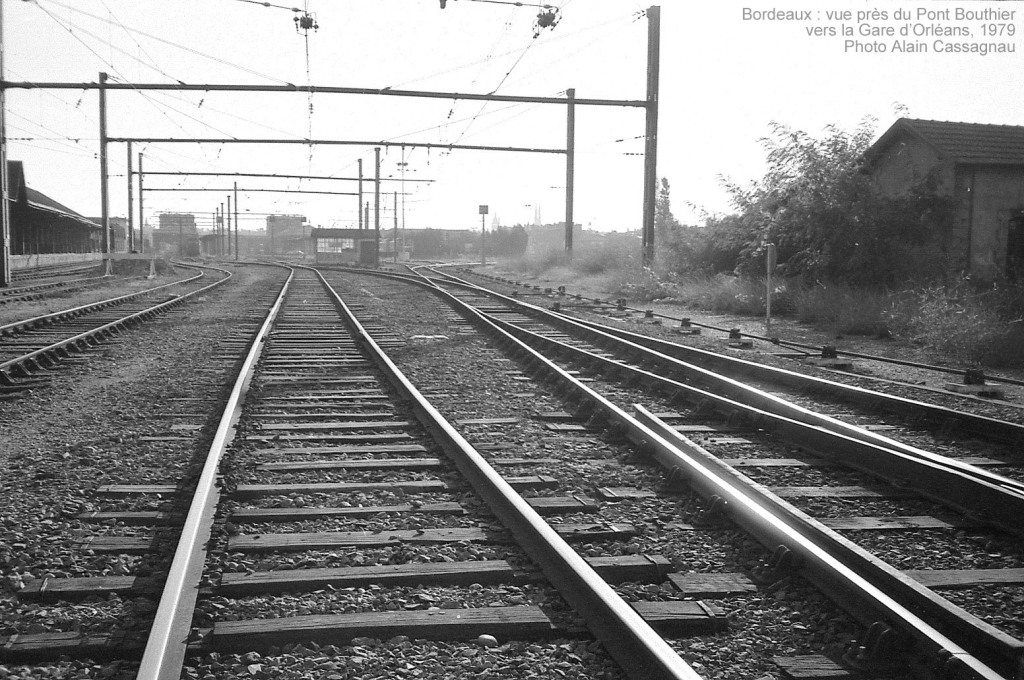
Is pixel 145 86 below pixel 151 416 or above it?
above

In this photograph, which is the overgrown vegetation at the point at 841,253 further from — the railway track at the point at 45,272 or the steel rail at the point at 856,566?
the railway track at the point at 45,272

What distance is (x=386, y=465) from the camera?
633 centimetres

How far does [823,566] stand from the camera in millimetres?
4082

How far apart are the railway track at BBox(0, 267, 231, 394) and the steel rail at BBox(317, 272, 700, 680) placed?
602cm

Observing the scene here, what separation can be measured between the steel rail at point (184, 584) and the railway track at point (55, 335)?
4.85 m

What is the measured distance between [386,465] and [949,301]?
12.5 m

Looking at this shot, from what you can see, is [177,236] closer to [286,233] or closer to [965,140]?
[286,233]

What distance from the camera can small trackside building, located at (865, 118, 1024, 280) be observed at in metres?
20.1

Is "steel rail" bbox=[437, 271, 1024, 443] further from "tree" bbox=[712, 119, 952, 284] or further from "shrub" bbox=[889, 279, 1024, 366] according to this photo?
"tree" bbox=[712, 119, 952, 284]

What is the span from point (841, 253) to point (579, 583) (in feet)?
59.1

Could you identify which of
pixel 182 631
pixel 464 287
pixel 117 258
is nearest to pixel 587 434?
pixel 182 631

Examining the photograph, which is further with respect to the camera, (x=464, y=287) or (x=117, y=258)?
(x=117, y=258)

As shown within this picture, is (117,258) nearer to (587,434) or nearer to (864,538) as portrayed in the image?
(587,434)

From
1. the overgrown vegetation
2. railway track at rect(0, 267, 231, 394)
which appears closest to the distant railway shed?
railway track at rect(0, 267, 231, 394)
